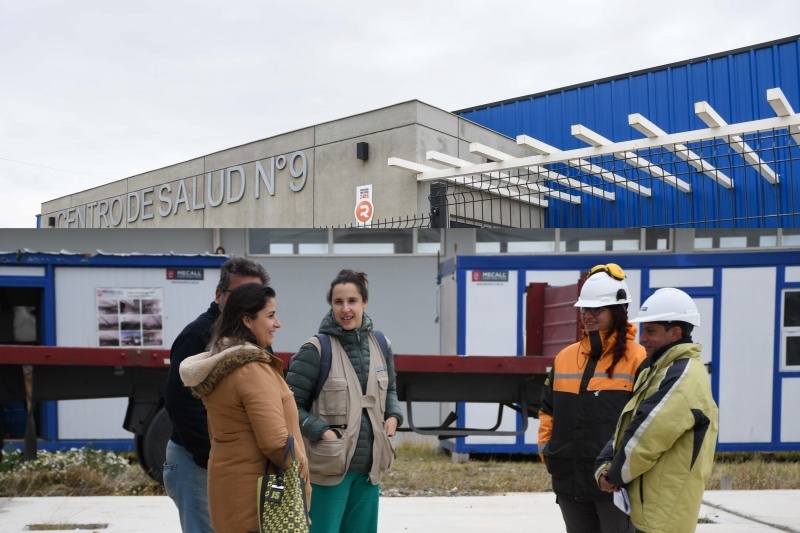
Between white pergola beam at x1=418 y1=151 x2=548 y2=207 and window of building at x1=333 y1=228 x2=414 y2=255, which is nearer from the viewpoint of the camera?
window of building at x1=333 y1=228 x2=414 y2=255

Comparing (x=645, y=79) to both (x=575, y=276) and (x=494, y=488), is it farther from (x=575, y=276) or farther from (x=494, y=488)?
(x=494, y=488)

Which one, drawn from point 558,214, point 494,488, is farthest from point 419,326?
point 558,214

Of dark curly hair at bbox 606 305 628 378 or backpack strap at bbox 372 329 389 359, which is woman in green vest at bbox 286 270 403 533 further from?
dark curly hair at bbox 606 305 628 378

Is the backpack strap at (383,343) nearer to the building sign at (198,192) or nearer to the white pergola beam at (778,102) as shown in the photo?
the white pergola beam at (778,102)

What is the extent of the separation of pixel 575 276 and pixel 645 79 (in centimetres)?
865

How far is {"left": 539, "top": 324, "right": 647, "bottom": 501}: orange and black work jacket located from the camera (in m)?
3.58

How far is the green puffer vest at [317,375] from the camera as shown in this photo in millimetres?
3740

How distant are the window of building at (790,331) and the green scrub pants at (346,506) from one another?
7601 millimetres

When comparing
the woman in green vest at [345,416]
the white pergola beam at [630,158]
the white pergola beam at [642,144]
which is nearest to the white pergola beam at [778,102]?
the white pergola beam at [642,144]

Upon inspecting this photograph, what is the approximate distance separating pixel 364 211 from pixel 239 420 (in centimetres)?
1418

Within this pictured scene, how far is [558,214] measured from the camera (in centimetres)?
1784

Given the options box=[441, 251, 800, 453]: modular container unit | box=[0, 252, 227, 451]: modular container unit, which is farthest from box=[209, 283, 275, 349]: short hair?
box=[441, 251, 800, 453]: modular container unit

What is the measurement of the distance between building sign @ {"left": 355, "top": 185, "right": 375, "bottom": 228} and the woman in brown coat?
529 inches

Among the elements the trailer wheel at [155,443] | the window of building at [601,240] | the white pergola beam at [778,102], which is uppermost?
the white pergola beam at [778,102]
